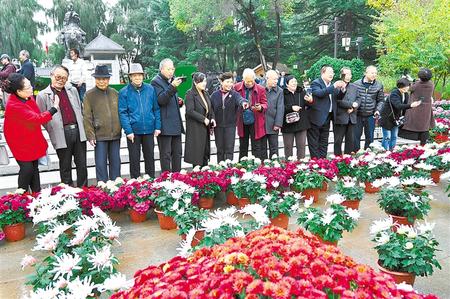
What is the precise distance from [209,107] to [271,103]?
0.94m

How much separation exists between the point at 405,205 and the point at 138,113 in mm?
3110

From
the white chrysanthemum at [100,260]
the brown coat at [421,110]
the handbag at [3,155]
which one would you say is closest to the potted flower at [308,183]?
the white chrysanthemum at [100,260]

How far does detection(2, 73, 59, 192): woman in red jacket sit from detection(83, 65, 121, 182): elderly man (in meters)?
0.53

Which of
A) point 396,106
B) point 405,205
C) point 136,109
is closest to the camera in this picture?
point 405,205

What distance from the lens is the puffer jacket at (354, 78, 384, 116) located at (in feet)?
22.3

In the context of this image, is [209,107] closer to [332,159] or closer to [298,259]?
[332,159]

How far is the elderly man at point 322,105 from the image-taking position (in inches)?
243

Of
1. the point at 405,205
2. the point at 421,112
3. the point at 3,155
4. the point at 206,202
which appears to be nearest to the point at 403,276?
the point at 405,205

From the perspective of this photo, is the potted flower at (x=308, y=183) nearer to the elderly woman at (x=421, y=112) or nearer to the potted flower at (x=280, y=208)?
the potted flower at (x=280, y=208)

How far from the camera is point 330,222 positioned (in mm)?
3232

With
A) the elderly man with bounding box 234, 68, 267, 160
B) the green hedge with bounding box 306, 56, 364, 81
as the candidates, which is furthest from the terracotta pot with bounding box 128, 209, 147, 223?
the green hedge with bounding box 306, 56, 364, 81

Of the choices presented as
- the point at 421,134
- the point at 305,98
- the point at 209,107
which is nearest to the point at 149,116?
the point at 209,107

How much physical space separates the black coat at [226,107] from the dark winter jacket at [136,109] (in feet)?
3.23

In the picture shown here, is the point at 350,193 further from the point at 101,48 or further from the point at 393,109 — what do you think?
the point at 101,48
